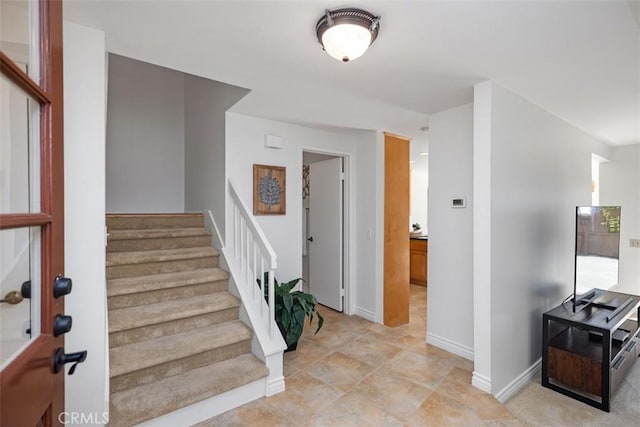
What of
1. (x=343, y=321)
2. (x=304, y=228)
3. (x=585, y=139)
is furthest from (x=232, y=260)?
(x=585, y=139)

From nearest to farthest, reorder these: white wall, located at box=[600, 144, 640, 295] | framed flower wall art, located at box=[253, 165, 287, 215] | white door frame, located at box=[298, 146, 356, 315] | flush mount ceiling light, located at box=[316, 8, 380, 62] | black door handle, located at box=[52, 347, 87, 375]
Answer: black door handle, located at box=[52, 347, 87, 375] → flush mount ceiling light, located at box=[316, 8, 380, 62] → framed flower wall art, located at box=[253, 165, 287, 215] → white door frame, located at box=[298, 146, 356, 315] → white wall, located at box=[600, 144, 640, 295]

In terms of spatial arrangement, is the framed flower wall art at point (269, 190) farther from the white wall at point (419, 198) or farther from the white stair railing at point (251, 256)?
the white wall at point (419, 198)

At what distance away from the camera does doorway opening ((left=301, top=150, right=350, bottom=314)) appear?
3852 millimetres

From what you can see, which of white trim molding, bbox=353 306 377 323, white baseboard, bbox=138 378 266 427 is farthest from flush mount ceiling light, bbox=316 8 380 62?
white trim molding, bbox=353 306 377 323

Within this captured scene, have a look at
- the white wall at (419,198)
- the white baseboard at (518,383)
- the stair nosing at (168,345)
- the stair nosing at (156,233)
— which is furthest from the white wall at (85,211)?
the white wall at (419,198)

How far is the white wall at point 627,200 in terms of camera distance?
422 cm

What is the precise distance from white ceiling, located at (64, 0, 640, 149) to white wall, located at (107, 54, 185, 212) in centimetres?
197

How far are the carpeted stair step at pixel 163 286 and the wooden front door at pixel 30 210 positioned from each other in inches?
59.5

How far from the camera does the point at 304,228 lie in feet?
15.4

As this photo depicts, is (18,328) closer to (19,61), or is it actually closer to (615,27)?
(19,61)

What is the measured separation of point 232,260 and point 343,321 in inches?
61.0

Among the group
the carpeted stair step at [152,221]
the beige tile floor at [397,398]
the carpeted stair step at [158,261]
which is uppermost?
the carpeted stair step at [152,221]

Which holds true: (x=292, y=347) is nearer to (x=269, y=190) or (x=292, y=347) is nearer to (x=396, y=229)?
(x=269, y=190)

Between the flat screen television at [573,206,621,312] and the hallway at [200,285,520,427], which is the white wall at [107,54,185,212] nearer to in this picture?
the hallway at [200,285,520,427]
